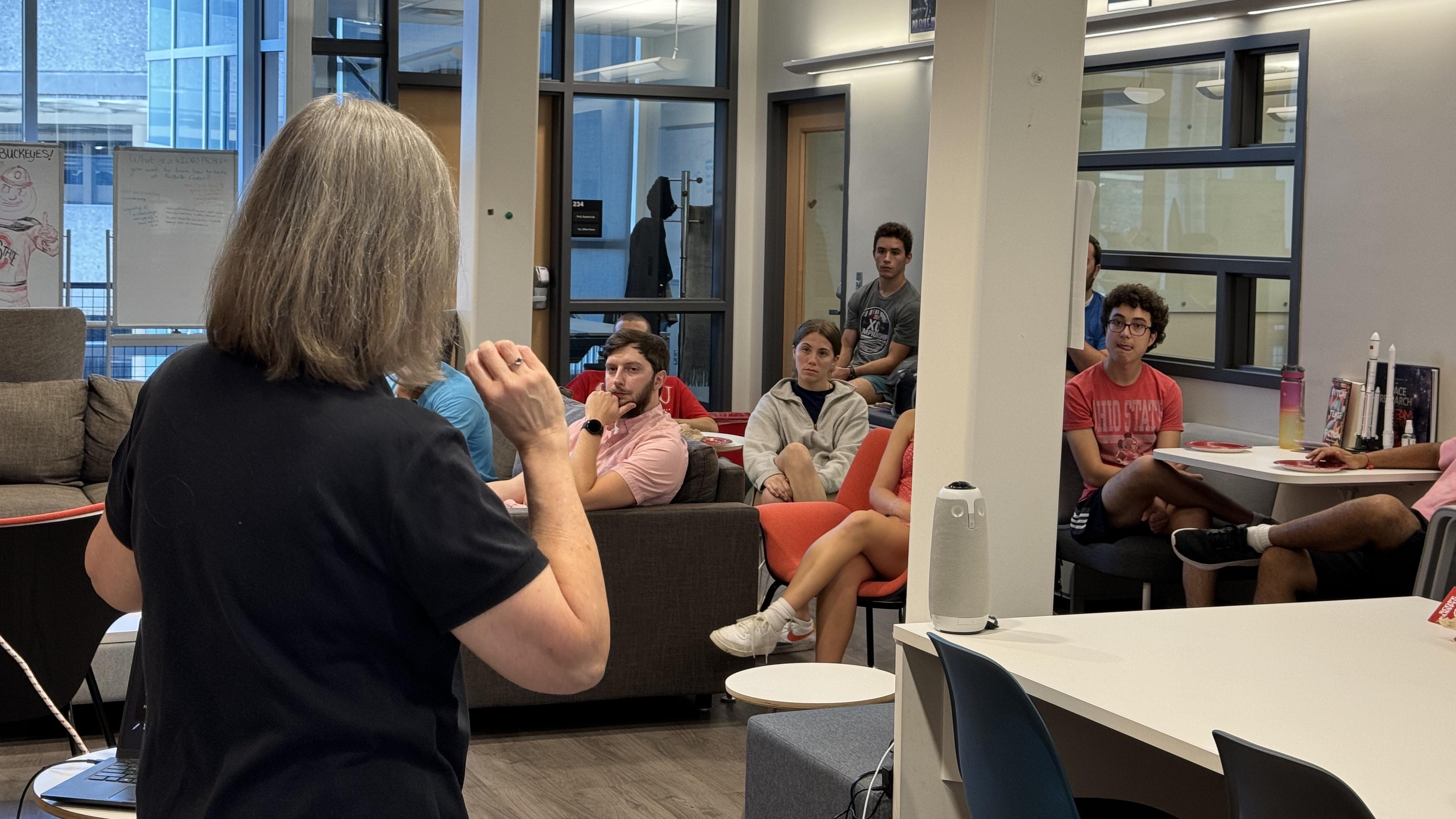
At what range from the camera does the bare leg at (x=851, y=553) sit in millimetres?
4371

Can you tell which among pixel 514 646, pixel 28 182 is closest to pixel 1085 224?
pixel 514 646

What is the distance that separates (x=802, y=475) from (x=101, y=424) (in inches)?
119

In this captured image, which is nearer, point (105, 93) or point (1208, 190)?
point (1208, 190)

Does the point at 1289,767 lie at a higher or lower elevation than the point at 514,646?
lower

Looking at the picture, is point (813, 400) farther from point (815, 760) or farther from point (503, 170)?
point (815, 760)

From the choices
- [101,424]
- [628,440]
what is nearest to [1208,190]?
[628,440]

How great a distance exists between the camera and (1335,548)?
432cm

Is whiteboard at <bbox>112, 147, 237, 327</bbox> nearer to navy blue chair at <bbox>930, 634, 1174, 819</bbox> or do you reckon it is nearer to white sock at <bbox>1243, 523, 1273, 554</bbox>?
white sock at <bbox>1243, 523, 1273, 554</bbox>

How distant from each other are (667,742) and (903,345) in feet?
12.7

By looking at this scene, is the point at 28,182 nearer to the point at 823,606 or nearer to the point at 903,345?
the point at 903,345

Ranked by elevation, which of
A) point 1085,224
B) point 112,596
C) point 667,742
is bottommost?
point 667,742

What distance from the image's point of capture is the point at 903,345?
7.64m

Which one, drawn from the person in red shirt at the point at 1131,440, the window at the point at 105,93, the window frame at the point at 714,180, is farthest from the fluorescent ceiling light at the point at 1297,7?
the window at the point at 105,93

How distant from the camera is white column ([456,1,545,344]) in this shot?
5.93 meters
